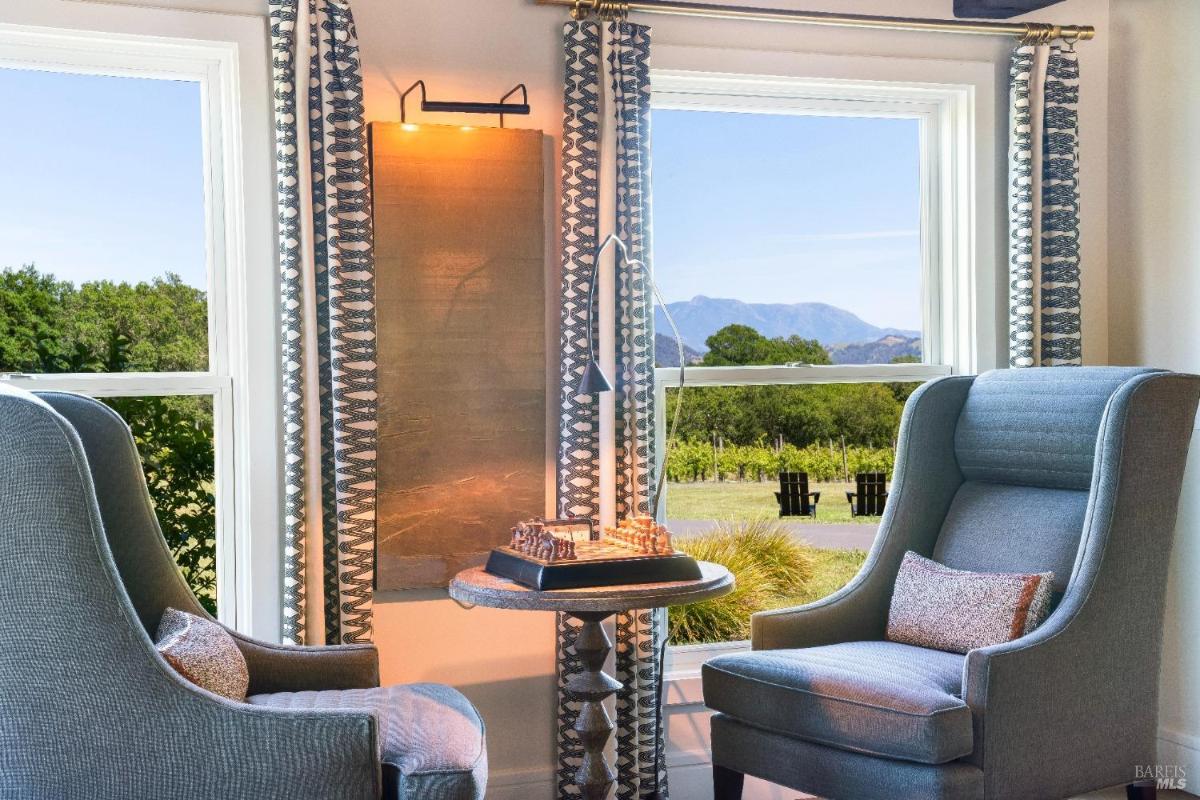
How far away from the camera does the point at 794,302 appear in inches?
148

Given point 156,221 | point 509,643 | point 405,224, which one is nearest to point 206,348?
point 156,221

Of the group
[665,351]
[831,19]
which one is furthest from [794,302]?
[831,19]

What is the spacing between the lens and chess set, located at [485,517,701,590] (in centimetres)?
260

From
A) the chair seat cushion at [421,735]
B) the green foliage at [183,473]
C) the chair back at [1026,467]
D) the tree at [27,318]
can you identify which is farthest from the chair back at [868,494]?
the tree at [27,318]

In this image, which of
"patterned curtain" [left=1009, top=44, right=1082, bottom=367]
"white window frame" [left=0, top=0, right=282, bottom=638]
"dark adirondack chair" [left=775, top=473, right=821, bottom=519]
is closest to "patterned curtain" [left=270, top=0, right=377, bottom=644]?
"white window frame" [left=0, top=0, right=282, bottom=638]

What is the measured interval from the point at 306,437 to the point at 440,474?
39cm

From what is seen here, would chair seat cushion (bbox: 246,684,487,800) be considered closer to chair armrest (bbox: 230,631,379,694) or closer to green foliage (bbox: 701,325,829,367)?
chair armrest (bbox: 230,631,379,694)

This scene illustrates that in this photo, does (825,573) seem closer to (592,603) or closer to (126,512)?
(592,603)

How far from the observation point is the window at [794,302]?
366 centimetres

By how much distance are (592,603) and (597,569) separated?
109mm

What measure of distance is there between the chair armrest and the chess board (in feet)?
1.20

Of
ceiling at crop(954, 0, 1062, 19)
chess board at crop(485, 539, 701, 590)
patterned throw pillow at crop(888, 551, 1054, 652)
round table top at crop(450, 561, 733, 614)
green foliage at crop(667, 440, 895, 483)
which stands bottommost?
patterned throw pillow at crop(888, 551, 1054, 652)

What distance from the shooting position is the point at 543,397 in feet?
11.0

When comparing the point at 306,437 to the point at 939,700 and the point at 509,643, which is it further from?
the point at 939,700
